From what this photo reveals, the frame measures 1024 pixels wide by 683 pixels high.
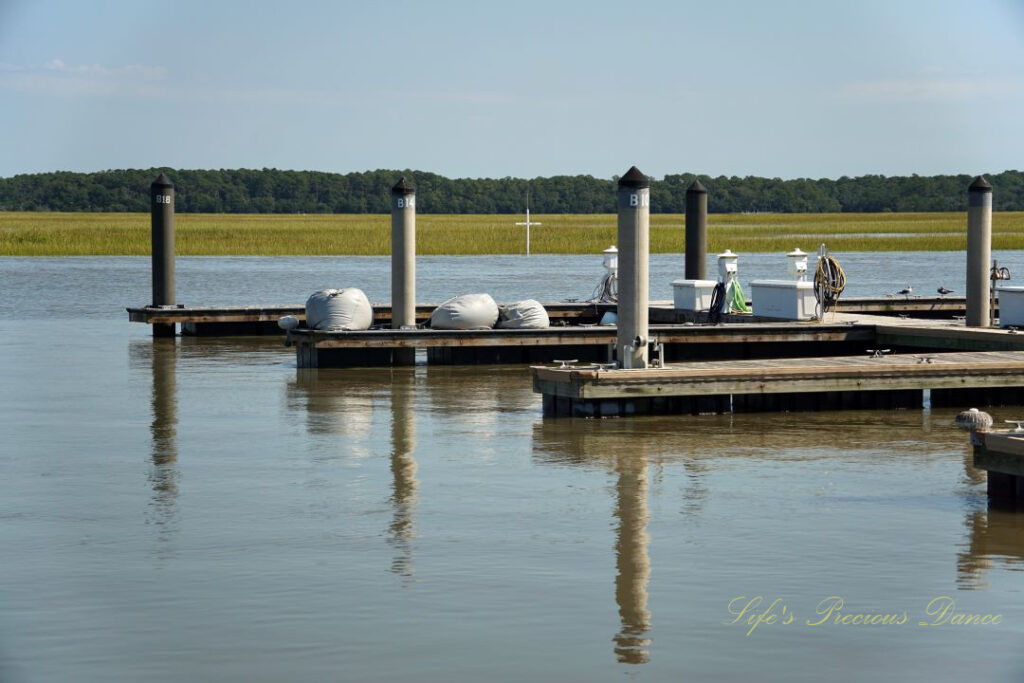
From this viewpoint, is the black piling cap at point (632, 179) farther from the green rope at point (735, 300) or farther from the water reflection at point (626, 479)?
the green rope at point (735, 300)

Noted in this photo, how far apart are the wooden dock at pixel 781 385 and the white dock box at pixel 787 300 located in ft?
17.3

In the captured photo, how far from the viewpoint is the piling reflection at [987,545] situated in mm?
10383

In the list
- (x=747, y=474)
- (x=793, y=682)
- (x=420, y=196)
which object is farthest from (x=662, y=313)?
(x=420, y=196)

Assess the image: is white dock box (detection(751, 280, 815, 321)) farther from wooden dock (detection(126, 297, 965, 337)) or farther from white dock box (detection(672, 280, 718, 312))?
wooden dock (detection(126, 297, 965, 337))

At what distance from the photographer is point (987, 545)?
11.1m

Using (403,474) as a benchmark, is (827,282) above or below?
above

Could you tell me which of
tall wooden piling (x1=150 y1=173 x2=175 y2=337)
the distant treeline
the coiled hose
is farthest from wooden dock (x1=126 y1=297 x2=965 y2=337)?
the distant treeline

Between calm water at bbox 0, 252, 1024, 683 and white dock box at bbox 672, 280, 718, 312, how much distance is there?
7.26 metres

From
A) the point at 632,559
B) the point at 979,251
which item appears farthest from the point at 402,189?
the point at 632,559

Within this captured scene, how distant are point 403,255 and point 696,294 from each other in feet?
19.6

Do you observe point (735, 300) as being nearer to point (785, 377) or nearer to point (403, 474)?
point (785, 377)

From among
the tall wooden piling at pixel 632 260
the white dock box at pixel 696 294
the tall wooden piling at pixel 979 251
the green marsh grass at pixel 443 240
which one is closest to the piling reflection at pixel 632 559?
the tall wooden piling at pixel 632 260

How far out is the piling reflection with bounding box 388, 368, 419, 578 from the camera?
36.1 ft

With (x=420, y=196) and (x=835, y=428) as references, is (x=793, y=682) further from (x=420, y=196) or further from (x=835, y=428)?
(x=420, y=196)
